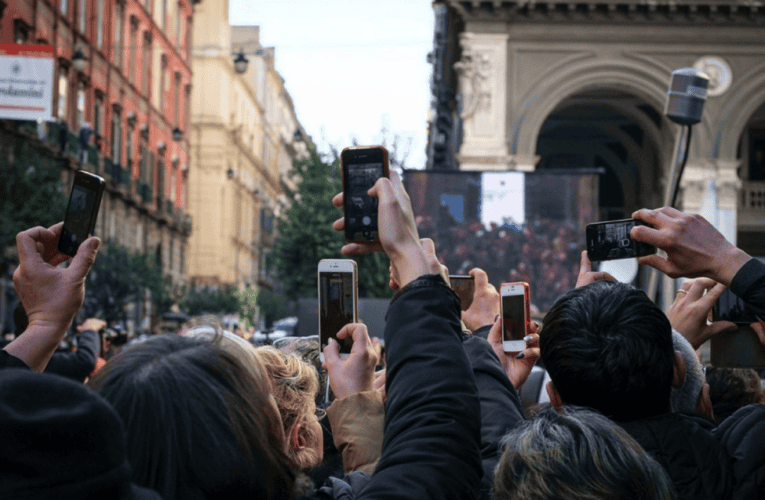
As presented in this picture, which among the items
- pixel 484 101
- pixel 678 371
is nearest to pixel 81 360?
pixel 678 371

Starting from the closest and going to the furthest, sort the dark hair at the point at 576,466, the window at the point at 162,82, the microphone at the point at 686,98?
the dark hair at the point at 576,466, the microphone at the point at 686,98, the window at the point at 162,82

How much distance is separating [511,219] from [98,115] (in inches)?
815

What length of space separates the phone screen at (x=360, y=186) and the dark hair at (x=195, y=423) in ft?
2.43

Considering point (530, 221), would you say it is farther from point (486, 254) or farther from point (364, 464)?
point (364, 464)

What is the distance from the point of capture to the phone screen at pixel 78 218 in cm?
292

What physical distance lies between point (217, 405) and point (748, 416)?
1465 millimetres

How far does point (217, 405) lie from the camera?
68.1 inches

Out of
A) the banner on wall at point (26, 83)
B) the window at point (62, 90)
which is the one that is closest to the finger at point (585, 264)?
the banner on wall at point (26, 83)

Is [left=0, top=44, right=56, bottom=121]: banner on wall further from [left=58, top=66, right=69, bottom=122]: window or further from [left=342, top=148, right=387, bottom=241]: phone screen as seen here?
[left=58, top=66, right=69, bottom=122]: window

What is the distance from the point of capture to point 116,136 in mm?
39250

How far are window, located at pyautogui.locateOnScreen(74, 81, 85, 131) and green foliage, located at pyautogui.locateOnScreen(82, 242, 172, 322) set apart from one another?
5.45m

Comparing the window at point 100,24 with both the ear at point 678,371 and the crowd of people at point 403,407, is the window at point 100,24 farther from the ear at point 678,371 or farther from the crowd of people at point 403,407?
the ear at point 678,371

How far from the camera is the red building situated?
31609 millimetres

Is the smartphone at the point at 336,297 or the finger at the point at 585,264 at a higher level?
the finger at the point at 585,264
